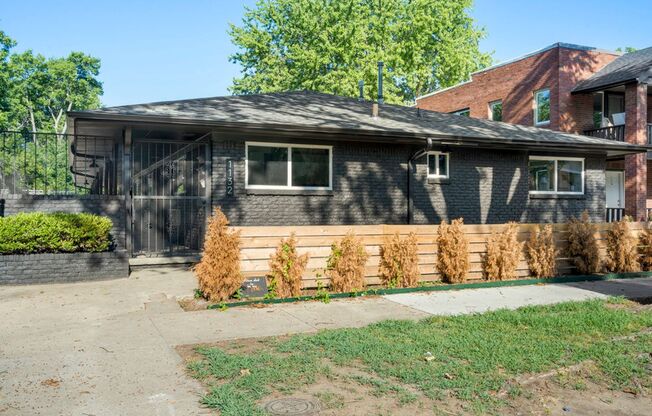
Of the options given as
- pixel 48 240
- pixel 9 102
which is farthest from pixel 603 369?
pixel 9 102

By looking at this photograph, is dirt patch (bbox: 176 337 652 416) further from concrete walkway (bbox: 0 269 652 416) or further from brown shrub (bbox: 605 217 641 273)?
brown shrub (bbox: 605 217 641 273)

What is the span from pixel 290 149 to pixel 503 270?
18.9 ft

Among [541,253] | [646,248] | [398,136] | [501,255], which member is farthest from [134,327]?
[646,248]

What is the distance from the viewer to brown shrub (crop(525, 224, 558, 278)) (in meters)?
10.5

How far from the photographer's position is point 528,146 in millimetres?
14930

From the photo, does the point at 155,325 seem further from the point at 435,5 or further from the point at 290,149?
the point at 435,5

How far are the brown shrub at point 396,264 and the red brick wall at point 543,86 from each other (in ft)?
58.6

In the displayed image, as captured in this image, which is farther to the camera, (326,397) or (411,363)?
(411,363)

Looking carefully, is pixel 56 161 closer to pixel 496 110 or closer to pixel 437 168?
pixel 437 168

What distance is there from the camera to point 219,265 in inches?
311

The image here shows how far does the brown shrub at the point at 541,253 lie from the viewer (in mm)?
10492

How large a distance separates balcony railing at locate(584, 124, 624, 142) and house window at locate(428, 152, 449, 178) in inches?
481

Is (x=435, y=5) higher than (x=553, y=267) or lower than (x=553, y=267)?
higher

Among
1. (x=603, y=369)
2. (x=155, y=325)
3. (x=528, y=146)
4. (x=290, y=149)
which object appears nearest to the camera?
(x=603, y=369)
